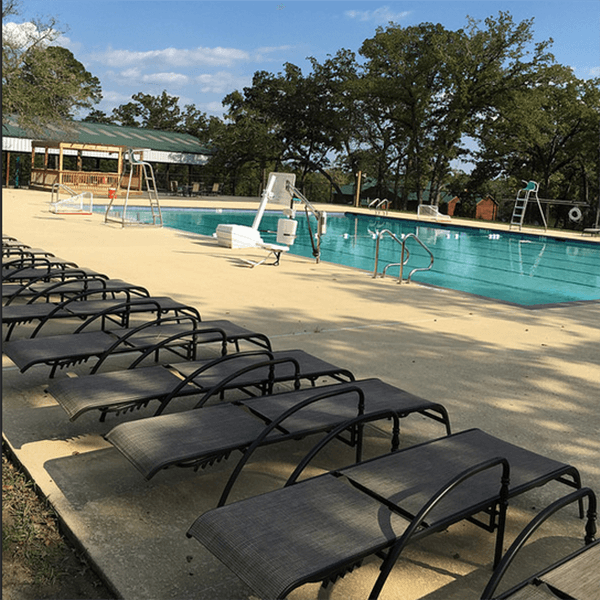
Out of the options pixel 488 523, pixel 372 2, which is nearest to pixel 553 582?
pixel 488 523

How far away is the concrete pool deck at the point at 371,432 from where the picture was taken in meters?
2.60

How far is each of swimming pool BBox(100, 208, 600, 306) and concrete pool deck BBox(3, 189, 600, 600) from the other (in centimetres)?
350

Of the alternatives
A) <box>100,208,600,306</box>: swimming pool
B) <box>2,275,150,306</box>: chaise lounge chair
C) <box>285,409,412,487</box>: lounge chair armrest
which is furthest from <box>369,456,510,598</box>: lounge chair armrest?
<box>100,208,600,306</box>: swimming pool

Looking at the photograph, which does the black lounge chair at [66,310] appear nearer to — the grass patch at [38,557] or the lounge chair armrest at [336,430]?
the grass patch at [38,557]

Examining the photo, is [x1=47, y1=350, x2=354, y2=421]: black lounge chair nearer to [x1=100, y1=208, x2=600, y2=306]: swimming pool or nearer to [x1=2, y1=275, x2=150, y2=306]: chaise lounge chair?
[x1=2, y1=275, x2=150, y2=306]: chaise lounge chair

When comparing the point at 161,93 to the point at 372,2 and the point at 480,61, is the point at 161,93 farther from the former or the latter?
the point at 480,61

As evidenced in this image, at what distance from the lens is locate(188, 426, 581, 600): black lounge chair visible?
6.88 feet

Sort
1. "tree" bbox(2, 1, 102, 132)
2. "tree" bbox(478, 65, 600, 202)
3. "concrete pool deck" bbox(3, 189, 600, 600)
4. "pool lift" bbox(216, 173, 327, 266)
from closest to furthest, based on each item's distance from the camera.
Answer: "concrete pool deck" bbox(3, 189, 600, 600) < "pool lift" bbox(216, 173, 327, 266) < "tree" bbox(2, 1, 102, 132) < "tree" bbox(478, 65, 600, 202)

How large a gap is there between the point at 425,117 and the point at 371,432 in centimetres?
3874

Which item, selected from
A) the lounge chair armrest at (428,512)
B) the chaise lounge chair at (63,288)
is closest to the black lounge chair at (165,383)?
the lounge chair armrest at (428,512)

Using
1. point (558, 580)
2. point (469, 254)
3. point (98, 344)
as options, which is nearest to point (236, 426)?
point (558, 580)

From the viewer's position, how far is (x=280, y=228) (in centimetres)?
1227

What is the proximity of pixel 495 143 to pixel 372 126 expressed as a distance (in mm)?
8505

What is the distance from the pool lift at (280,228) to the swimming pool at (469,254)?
6.87 feet
